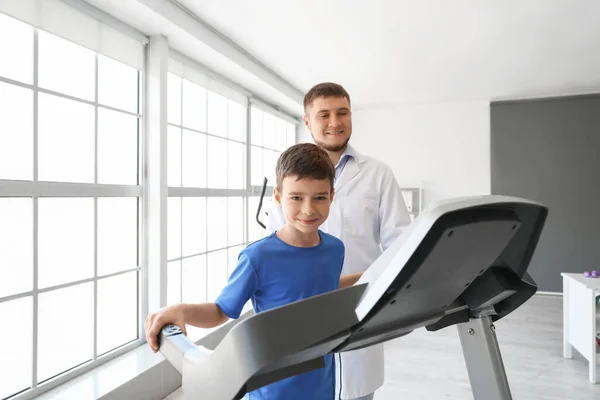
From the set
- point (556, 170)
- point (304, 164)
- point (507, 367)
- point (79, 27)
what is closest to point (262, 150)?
point (79, 27)

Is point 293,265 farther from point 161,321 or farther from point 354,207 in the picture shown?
point 354,207

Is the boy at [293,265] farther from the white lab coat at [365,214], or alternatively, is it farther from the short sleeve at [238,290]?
the white lab coat at [365,214]

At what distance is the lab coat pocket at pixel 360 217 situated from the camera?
141 centimetres

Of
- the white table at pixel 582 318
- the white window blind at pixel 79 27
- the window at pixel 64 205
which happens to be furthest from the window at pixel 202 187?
the white table at pixel 582 318

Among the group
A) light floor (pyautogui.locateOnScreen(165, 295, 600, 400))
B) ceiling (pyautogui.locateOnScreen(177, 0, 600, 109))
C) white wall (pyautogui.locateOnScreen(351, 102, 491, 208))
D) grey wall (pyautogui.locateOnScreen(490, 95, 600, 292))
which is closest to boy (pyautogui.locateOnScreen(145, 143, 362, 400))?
light floor (pyautogui.locateOnScreen(165, 295, 600, 400))

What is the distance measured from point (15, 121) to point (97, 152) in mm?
560

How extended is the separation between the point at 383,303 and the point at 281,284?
1.31 ft

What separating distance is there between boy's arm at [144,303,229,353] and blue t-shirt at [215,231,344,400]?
0.09ft

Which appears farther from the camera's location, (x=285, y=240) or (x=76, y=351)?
(x=76, y=351)

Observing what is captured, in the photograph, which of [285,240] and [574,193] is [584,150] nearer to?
[574,193]

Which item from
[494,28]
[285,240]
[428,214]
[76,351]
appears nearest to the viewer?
[428,214]

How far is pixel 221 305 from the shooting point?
0.86 m

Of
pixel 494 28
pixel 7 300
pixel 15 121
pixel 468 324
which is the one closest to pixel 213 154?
pixel 15 121

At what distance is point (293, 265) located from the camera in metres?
0.90
